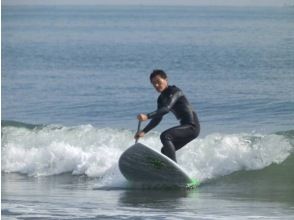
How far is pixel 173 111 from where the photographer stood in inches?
396

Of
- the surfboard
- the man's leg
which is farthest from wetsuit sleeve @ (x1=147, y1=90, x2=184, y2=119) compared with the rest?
the surfboard

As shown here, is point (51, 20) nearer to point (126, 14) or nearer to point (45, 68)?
point (126, 14)

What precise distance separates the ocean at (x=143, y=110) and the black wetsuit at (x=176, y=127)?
0.44 metres

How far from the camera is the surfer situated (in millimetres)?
9938

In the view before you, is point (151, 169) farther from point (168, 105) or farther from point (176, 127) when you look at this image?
point (168, 105)

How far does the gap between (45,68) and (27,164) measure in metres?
12.7

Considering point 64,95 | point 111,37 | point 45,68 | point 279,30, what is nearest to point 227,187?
point 64,95

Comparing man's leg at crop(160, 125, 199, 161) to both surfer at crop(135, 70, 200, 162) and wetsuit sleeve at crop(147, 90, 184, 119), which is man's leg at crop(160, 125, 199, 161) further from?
wetsuit sleeve at crop(147, 90, 184, 119)

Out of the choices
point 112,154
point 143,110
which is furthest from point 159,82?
point 143,110

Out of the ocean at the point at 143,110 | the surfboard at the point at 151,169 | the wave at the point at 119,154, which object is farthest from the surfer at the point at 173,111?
the wave at the point at 119,154

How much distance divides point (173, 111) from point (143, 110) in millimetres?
7686

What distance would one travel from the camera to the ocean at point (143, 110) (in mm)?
9453

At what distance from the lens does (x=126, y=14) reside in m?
43.2

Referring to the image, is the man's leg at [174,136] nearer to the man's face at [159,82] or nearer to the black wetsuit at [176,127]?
the black wetsuit at [176,127]
